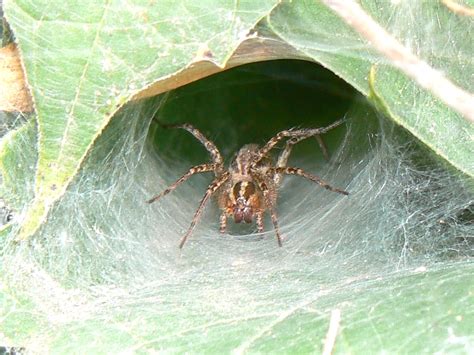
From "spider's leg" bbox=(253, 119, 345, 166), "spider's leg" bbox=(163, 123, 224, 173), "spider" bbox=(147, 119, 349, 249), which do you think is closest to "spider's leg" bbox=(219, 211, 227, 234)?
"spider" bbox=(147, 119, 349, 249)

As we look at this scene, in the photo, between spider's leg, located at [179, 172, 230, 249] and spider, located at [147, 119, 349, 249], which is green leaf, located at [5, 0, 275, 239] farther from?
spider, located at [147, 119, 349, 249]

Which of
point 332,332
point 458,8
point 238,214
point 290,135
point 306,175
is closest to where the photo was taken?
point 332,332

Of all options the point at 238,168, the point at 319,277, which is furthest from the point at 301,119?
the point at 319,277

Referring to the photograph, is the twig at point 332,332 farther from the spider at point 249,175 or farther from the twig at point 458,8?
the spider at point 249,175

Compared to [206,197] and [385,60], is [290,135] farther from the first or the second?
[385,60]

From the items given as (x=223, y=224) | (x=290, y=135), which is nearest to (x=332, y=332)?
(x=223, y=224)

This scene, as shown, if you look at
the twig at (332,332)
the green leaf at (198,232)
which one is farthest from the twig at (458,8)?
the twig at (332,332)

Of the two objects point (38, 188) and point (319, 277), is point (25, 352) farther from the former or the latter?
point (319, 277)
